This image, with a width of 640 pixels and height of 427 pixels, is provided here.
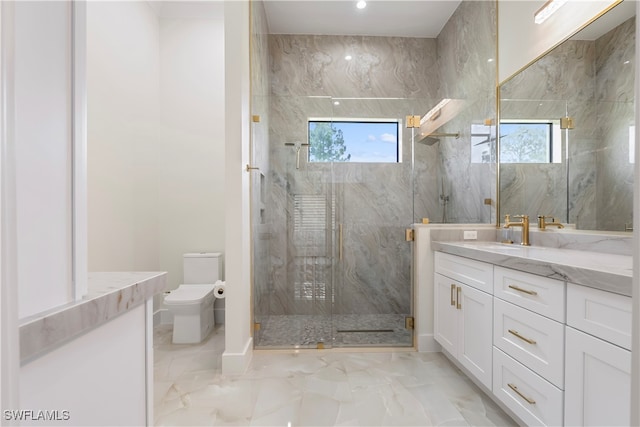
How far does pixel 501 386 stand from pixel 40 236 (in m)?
1.93

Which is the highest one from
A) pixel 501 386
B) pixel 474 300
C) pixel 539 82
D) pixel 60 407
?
pixel 539 82

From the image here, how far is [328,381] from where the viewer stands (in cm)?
197

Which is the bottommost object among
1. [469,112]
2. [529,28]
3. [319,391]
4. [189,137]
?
[319,391]

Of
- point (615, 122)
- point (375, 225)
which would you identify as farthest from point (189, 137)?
point (615, 122)

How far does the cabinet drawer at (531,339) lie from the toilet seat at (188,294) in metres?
2.14

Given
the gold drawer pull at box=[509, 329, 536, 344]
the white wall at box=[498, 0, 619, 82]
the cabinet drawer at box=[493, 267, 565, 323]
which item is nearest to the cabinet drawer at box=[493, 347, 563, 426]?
the gold drawer pull at box=[509, 329, 536, 344]

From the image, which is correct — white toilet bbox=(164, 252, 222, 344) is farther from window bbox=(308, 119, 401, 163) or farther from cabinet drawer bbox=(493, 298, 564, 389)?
cabinet drawer bbox=(493, 298, 564, 389)

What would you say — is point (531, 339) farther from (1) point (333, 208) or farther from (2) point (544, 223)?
(1) point (333, 208)

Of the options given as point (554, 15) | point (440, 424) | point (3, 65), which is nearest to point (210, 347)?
point (440, 424)

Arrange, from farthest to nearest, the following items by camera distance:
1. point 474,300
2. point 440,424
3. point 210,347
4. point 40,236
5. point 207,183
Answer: point 207,183 < point 210,347 < point 474,300 < point 440,424 < point 40,236

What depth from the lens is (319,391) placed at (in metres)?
1.85

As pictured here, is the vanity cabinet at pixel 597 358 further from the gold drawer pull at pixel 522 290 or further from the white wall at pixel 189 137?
the white wall at pixel 189 137

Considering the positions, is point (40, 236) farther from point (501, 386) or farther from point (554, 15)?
point (554, 15)

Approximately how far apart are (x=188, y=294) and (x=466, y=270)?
220 centimetres
